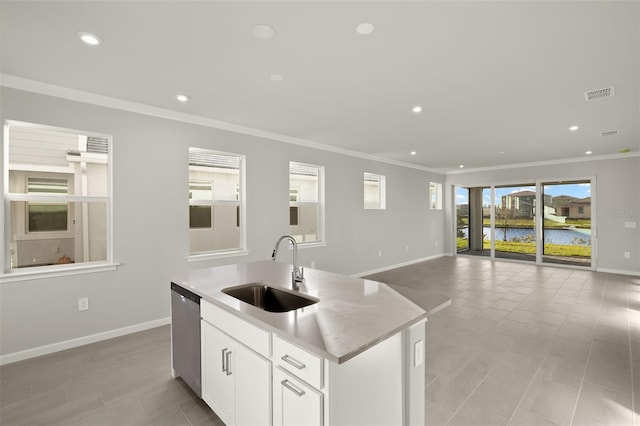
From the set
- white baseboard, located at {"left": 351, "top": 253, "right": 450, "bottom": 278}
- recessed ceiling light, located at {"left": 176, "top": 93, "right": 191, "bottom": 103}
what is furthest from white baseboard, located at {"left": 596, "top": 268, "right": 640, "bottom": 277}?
recessed ceiling light, located at {"left": 176, "top": 93, "right": 191, "bottom": 103}

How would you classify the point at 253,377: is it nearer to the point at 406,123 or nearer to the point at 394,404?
the point at 394,404

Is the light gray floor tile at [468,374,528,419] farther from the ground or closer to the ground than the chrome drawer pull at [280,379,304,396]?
closer to the ground

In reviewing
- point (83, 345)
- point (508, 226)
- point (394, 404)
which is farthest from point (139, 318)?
point (508, 226)

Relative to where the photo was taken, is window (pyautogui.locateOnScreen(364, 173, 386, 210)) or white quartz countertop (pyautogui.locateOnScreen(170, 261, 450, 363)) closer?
white quartz countertop (pyautogui.locateOnScreen(170, 261, 450, 363))

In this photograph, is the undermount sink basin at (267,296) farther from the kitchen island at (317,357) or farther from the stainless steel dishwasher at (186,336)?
the stainless steel dishwasher at (186,336)

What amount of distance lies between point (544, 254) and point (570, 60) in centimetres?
679

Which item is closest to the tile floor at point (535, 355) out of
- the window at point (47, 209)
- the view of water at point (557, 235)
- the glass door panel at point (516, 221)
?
the view of water at point (557, 235)

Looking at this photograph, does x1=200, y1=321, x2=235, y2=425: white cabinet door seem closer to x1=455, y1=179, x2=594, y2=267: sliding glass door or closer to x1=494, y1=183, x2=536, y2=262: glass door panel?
x1=455, y1=179, x2=594, y2=267: sliding glass door

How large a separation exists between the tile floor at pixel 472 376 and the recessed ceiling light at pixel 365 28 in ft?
5.73

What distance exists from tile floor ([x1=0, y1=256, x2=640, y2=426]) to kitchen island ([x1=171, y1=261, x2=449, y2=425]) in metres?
0.34

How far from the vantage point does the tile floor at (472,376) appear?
2043mm

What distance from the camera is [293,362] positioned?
1.31 meters

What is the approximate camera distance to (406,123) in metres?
4.27

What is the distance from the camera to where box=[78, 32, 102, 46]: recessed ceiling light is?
2.11 meters
